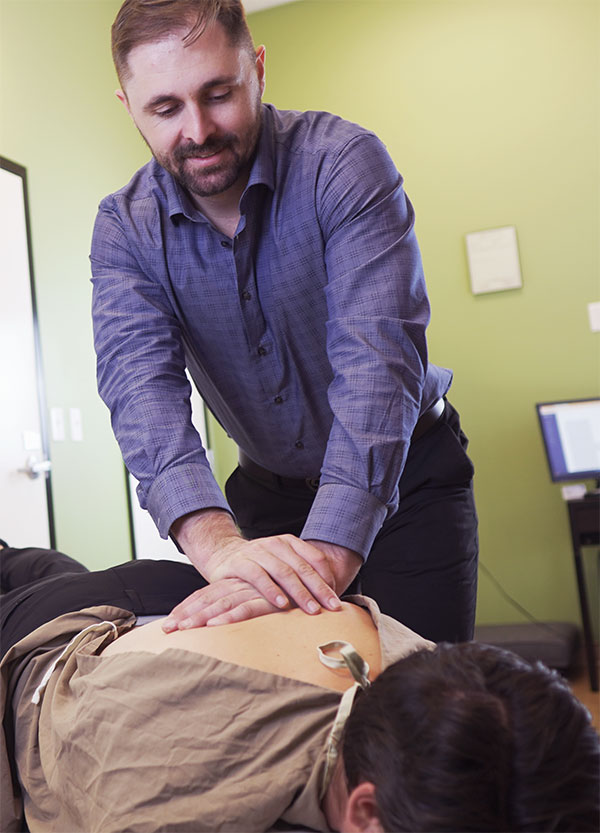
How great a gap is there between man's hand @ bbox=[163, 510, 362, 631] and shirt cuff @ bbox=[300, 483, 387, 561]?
0.06 ft

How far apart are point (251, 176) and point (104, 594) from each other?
0.73m

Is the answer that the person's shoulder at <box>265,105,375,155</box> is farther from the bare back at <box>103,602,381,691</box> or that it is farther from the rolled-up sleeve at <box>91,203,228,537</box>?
the bare back at <box>103,602,381,691</box>

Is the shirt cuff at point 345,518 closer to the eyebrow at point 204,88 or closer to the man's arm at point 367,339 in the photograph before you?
the man's arm at point 367,339

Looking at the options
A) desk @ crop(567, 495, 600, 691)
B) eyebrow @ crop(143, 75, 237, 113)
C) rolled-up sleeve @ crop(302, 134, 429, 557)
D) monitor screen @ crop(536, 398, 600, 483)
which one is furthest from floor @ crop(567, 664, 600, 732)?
eyebrow @ crop(143, 75, 237, 113)

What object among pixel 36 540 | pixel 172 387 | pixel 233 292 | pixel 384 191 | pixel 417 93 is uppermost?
pixel 417 93

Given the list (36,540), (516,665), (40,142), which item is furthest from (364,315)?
(40,142)

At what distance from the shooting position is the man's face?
1.25m

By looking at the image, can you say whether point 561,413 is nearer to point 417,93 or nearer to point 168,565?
point 417,93

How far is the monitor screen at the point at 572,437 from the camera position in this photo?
3816 millimetres

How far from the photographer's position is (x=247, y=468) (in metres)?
1.78

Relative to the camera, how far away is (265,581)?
3.38 ft

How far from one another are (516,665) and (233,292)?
3.01ft

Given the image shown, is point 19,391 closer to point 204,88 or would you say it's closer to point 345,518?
point 204,88

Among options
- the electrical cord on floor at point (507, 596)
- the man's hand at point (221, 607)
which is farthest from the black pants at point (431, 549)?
the electrical cord on floor at point (507, 596)
